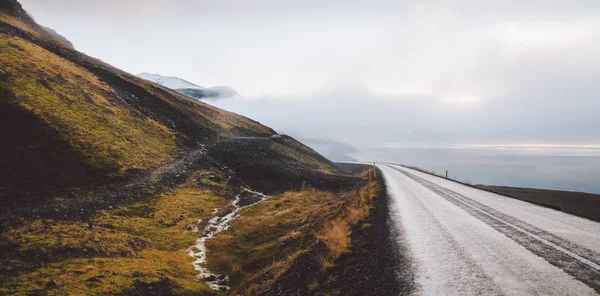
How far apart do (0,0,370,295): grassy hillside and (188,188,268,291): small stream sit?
1.69 ft

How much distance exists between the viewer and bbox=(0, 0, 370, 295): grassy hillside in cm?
1350

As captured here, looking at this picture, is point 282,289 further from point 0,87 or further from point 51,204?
point 0,87

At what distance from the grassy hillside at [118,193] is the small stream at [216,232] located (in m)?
0.52

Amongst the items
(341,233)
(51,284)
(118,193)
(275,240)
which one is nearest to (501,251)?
(341,233)

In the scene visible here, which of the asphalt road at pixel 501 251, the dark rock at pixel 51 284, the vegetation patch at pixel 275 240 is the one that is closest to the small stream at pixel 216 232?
the vegetation patch at pixel 275 240

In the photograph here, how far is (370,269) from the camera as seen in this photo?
8.20 m

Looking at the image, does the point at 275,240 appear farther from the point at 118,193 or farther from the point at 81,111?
the point at 81,111

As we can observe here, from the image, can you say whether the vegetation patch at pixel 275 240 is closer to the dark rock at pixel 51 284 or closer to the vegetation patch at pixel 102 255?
the vegetation patch at pixel 102 255

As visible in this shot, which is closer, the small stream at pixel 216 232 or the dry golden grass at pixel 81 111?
the small stream at pixel 216 232

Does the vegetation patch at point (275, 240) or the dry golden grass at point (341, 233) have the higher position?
the dry golden grass at point (341, 233)

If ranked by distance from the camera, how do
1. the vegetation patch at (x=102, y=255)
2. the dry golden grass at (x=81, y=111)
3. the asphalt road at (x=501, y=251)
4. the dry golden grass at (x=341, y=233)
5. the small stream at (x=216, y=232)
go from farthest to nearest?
the dry golden grass at (x=81, y=111) < the small stream at (x=216, y=232) < the vegetation patch at (x=102, y=255) < the dry golden grass at (x=341, y=233) < the asphalt road at (x=501, y=251)

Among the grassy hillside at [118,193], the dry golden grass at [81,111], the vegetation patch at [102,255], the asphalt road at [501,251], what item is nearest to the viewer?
the asphalt road at [501,251]

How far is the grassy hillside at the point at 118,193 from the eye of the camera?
44.3ft

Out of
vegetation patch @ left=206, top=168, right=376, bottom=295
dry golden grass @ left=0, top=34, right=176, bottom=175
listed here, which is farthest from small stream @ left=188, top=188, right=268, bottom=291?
dry golden grass @ left=0, top=34, right=176, bottom=175
